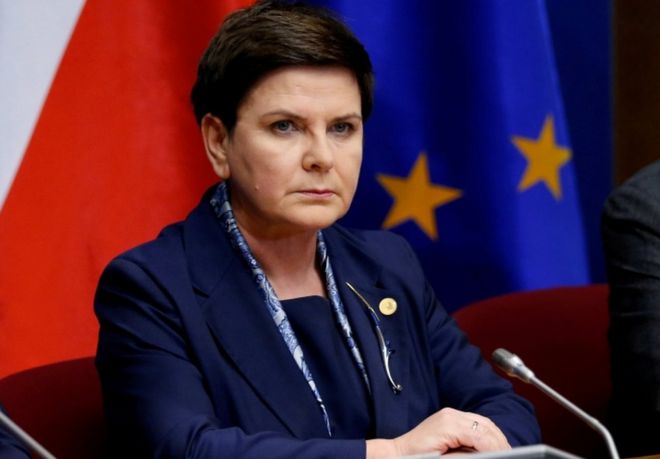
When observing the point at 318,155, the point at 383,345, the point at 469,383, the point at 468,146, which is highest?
the point at 318,155

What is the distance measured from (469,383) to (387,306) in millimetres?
227

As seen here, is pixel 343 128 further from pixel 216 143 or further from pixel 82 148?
pixel 82 148

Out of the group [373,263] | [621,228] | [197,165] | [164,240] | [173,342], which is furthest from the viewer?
[197,165]

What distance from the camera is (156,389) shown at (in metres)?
2.18

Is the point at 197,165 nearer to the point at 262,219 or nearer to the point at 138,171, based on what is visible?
the point at 138,171

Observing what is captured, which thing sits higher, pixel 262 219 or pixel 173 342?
pixel 262 219

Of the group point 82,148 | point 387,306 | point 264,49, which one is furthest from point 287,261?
point 82,148

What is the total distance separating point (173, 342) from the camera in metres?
2.26

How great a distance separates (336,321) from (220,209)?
0.32 meters

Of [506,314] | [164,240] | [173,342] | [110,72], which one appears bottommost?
[506,314]

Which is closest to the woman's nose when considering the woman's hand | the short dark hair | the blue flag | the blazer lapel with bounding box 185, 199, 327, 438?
the short dark hair

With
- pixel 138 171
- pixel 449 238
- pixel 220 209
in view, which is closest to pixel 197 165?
pixel 138 171

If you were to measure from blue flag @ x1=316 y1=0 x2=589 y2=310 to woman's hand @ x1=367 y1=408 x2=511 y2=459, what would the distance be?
127cm

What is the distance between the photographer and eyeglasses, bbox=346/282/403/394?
244 cm
